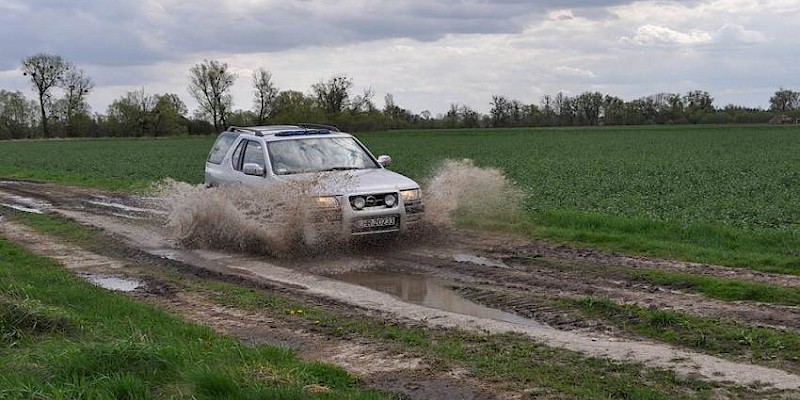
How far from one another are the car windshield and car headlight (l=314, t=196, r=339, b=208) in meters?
1.25

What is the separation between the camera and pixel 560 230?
12.4 m

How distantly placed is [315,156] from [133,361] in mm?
7521

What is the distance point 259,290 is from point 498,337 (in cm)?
335

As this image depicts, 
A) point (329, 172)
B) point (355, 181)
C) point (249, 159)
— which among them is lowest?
point (355, 181)

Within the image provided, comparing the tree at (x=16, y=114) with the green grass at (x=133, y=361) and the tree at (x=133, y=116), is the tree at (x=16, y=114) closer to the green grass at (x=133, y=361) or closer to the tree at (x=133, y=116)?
the tree at (x=133, y=116)

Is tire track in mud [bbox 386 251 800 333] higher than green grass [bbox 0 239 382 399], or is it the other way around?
green grass [bbox 0 239 382 399]

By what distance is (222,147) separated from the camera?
14.0m

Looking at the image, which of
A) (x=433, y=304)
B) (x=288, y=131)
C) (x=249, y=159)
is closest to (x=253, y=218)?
(x=249, y=159)

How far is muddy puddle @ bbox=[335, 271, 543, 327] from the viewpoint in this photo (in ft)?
24.6

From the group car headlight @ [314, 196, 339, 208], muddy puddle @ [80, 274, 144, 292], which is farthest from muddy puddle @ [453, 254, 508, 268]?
muddy puddle @ [80, 274, 144, 292]

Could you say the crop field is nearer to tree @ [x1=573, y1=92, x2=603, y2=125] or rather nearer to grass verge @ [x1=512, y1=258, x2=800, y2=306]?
grass verge @ [x1=512, y1=258, x2=800, y2=306]

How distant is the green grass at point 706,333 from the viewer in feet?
18.8

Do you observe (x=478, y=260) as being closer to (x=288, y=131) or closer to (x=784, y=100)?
(x=288, y=131)

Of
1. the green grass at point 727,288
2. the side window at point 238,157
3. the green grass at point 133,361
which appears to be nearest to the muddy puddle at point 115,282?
the green grass at point 133,361
